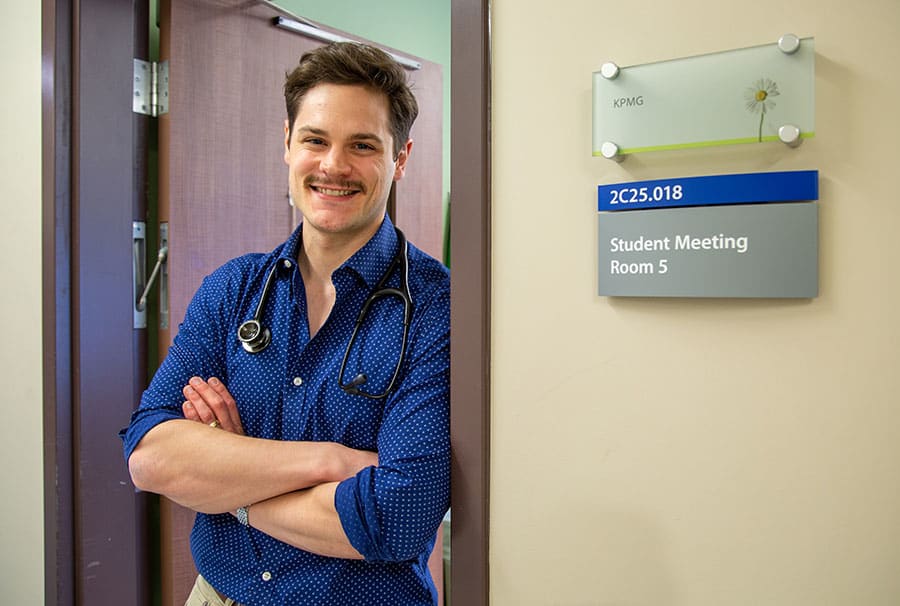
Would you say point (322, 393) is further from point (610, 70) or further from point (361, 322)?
point (610, 70)

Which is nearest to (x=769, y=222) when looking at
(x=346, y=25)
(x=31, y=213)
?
(x=31, y=213)

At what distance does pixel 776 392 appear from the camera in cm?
72

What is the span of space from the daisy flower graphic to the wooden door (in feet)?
4.53

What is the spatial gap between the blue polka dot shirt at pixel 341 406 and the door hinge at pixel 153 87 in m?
0.67

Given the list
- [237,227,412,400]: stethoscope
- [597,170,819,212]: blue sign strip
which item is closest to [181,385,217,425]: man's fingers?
[237,227,412,400]: stethoscope

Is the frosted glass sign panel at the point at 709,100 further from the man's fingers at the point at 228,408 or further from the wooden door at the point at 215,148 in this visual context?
the wooden door at the point at 215,148

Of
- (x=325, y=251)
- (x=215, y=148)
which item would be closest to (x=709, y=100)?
(x=325, y=251)

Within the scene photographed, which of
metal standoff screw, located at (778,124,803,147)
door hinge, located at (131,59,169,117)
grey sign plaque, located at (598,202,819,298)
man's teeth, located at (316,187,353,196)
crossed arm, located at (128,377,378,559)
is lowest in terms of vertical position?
crossed arm, located at (128,377,378,559)

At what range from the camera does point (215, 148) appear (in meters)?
1.76

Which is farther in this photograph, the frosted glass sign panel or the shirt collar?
the shirt collar

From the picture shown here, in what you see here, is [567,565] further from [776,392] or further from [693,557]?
[776,392]

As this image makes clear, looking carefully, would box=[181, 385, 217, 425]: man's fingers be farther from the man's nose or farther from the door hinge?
the door hinge

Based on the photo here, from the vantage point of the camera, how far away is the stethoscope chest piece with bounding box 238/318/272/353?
116 centimetres

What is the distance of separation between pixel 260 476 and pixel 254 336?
0.25 m
